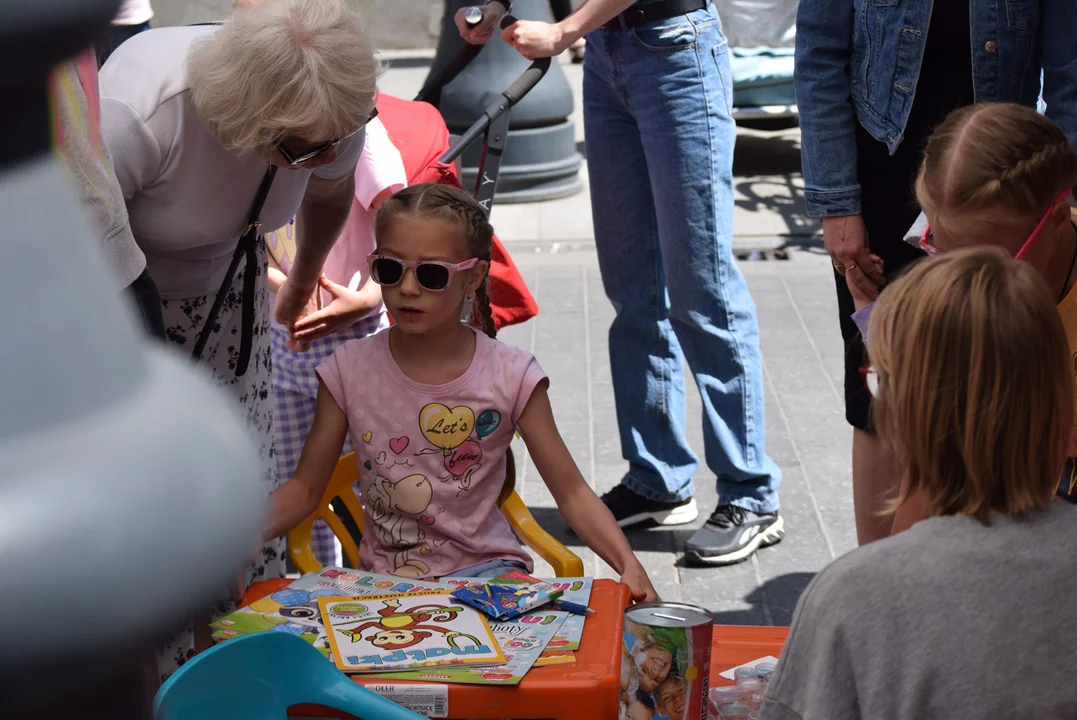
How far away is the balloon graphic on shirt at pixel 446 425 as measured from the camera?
7.48ft

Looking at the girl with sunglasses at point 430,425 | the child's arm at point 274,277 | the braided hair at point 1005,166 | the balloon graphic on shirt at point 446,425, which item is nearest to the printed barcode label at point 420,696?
the girl with sunglasses at point 430,425

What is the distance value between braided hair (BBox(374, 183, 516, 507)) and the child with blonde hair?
1141mm

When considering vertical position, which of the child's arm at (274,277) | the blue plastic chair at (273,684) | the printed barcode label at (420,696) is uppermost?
the blue plastic chair at (273,684)

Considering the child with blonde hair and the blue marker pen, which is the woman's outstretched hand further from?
the child with blonde hair

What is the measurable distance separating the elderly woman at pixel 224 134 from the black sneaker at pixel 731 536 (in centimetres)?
150

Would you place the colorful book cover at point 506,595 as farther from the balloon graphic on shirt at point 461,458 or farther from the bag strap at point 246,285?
the bag strap at point 246,285

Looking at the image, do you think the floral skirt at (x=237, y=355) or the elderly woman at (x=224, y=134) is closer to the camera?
the elderly woman at (x=224, y=134)

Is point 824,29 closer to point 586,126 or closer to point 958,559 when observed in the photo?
point 586,126

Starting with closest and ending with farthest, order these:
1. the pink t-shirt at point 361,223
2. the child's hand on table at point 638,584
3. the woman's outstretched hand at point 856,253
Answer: the child's hand on table at point 638,584
the woman's outstretched hand at point 856,253
the pink t-shirt at point 361,223

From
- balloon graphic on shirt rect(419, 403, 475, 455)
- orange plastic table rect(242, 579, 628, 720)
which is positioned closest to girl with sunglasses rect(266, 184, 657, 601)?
balloon graphic on shirt rect(419, 403, 475, 455)

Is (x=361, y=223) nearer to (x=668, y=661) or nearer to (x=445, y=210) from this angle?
(x=445, y=210)

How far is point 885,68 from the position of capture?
2398 mm

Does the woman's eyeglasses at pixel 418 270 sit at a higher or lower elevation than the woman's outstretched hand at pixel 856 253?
higher

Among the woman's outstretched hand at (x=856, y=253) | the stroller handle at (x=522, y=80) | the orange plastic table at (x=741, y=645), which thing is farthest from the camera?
the stroller handle at (x=522, y=80)
